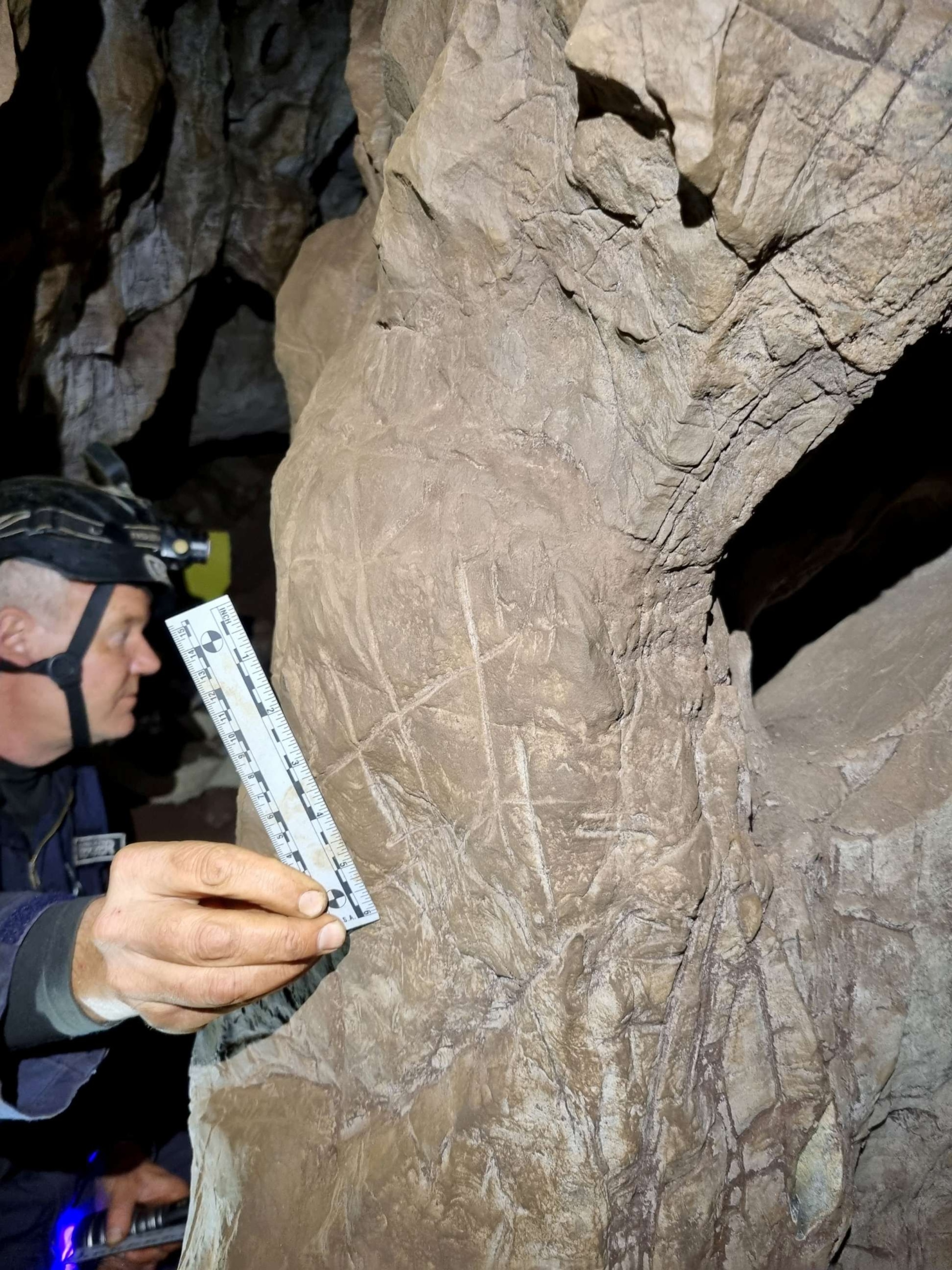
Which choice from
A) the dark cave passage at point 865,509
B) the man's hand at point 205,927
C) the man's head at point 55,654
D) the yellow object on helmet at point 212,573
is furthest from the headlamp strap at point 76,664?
the dark cave passage at point 865,509

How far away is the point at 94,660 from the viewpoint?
2.16 meters

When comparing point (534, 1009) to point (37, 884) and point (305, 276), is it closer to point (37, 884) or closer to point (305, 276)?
point (37, 884)

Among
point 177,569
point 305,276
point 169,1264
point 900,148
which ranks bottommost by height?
point 169,1264

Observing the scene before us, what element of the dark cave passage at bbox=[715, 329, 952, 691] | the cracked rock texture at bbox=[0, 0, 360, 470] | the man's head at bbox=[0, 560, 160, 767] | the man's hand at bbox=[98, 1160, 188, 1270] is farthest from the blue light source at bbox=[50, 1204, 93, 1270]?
the dark cave passage at bbox=[715, 329, 952, 691]

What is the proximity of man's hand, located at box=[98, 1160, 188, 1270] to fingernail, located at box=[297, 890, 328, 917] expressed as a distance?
1326mm

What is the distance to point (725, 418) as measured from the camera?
4.04 feet

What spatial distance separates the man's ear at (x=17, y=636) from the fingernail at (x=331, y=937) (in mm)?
1181

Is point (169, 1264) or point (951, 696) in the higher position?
point (951, 696)

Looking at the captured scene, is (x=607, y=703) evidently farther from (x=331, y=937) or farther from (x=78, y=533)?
(x=78, y=533)

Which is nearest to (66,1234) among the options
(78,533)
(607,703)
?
(78,533)

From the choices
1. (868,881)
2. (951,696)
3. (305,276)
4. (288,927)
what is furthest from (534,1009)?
(305,276)

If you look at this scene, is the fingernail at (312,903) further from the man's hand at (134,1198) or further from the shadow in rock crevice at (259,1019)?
the man's hand at (134,1198)

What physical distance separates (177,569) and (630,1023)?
5.76ft

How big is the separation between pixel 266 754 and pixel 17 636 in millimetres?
856
